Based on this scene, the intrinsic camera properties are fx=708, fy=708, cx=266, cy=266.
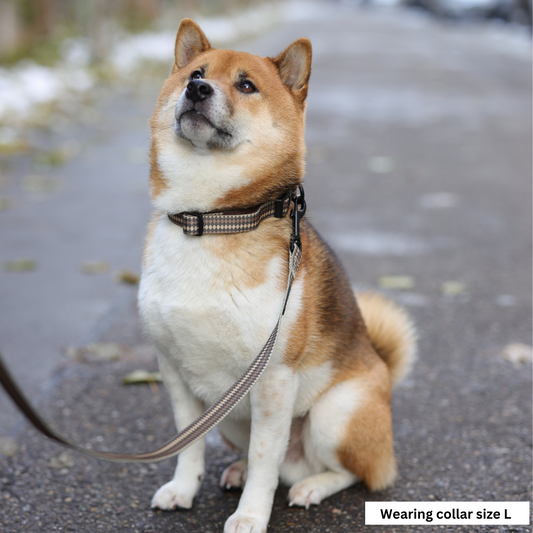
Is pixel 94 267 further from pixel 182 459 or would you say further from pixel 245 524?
pixel 245 524

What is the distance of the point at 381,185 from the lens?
25.3 feet

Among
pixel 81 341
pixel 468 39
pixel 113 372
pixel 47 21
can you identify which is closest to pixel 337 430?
pixel 113 372

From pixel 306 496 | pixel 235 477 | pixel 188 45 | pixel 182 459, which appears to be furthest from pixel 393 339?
pixel 188 45

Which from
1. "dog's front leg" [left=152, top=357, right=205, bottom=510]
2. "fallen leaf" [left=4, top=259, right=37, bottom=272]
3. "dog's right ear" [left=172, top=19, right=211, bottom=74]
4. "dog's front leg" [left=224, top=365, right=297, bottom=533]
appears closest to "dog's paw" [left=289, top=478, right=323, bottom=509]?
"dog's front leg" [left=224, top=365, right=297, bottom=533]

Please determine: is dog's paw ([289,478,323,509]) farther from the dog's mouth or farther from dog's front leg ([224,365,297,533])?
the dog's mouth

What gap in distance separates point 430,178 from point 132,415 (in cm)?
548

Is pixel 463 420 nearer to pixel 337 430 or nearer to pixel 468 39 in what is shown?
pixel 337 430

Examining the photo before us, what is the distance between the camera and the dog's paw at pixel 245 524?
2.44 meters

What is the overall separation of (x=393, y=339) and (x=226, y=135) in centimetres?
121

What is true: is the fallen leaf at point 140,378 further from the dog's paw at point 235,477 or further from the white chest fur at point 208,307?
the white chest fur at point 208,307

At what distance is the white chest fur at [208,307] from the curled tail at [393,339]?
73 centimetres

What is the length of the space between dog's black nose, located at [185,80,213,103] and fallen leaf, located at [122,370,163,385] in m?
1.72

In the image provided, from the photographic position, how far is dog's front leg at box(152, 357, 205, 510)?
2.60 meters

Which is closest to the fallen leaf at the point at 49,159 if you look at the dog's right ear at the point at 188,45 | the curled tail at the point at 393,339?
the dog's right ear at the point at 188,45
